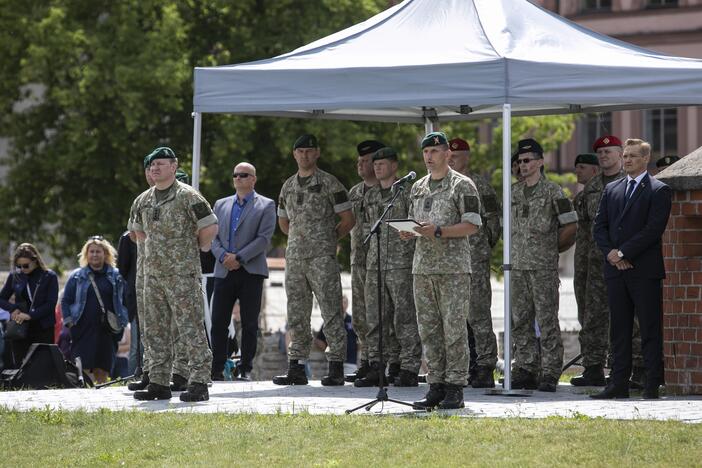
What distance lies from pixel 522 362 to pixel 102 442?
170 inches

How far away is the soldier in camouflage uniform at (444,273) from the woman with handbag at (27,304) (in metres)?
5.71

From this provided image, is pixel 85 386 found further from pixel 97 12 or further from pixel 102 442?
pixel 97 12

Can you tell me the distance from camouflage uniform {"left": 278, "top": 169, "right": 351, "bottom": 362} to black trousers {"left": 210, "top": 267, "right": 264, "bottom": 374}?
0.80 meters

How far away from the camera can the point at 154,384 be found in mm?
11828

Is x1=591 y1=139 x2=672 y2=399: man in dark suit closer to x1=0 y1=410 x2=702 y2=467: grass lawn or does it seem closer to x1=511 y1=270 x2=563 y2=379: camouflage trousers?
x1=511 y1=270 x2=563 y2=379: camouflage trousers

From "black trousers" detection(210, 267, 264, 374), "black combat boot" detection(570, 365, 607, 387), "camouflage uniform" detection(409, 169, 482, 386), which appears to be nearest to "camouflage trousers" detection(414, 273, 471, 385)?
"camouflage uniform" detection(409, 169, 482, 386)

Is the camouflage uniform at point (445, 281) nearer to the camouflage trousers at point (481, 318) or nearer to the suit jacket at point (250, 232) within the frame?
the camouflage trousers at point (481, 318)

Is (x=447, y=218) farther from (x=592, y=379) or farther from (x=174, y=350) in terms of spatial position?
(x=592, y=379)

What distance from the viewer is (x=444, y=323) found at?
10.8m

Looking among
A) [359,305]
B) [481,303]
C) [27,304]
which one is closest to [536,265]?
[481,303]

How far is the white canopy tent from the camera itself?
1191cm

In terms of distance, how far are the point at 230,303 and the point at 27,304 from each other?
8.63 feet

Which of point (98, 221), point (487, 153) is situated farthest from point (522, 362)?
point (487, 153)

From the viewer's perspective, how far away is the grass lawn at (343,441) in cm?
864
